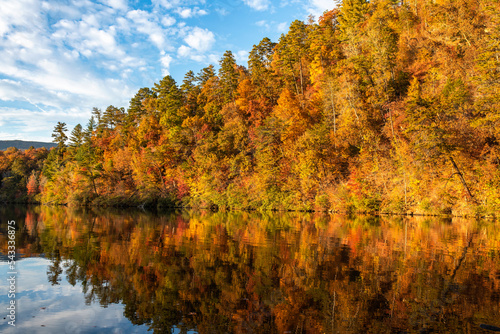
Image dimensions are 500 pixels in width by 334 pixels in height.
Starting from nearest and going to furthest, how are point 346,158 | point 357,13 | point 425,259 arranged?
1. point 425,259
2. point 346,158
3. point 357,13

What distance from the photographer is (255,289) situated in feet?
24.3

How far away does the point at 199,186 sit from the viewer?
52.6m

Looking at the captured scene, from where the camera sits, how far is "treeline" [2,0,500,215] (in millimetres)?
28953

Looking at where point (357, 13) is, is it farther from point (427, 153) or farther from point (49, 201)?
point (49, 201)

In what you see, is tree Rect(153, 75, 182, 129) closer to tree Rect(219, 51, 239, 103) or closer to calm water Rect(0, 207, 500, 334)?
tree Rect(219, 51, 239, 103)

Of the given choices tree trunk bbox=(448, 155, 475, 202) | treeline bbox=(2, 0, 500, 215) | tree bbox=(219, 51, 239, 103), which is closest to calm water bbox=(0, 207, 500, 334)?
tree trunk bbox=(448, 155, 475, 202)

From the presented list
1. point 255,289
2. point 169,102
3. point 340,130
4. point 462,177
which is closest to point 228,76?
point 169,102

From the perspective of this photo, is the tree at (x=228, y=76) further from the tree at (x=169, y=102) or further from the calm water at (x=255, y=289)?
the calm water at (x=255, y=289)

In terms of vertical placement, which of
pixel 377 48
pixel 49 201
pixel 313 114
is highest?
pixel 377 48

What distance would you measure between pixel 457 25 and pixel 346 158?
2151 cm

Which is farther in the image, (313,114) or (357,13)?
(357,13)

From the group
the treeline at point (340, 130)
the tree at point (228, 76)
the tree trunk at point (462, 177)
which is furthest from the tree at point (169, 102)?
the tree trunk at point (462, 177)

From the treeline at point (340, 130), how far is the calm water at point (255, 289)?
1953cm

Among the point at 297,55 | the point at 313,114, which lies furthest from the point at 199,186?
the point at 297,55
